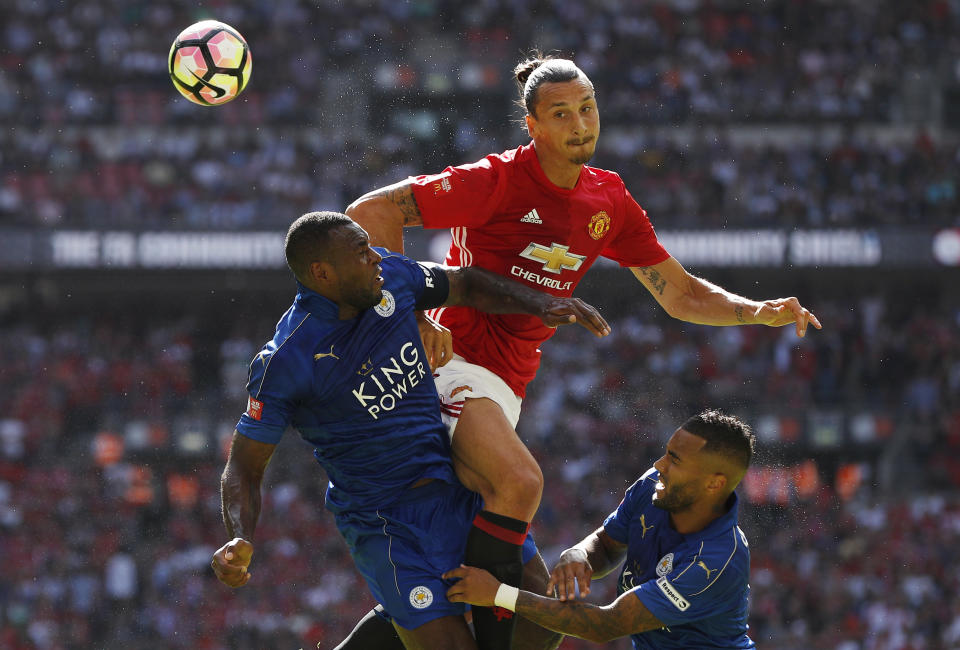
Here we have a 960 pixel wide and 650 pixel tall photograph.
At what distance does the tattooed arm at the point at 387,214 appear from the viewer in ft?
17.0

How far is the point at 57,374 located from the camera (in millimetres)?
20391

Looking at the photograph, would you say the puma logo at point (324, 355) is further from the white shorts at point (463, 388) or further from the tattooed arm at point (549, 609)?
the tattooed arm at point (549, 609)

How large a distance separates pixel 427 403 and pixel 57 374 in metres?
17.0

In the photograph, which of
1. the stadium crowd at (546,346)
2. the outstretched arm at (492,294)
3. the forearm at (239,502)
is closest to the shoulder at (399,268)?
the outstretched arm at (492,294)

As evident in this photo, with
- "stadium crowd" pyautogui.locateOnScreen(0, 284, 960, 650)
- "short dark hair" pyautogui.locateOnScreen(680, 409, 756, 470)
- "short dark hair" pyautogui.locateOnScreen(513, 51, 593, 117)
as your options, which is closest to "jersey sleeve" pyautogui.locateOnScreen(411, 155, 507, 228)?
"short dark hair" pyautogui.locateOnScreen(513, 51, 593, 117)

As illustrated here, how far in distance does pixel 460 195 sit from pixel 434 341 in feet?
2.27

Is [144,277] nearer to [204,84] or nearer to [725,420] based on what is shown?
[204,84]

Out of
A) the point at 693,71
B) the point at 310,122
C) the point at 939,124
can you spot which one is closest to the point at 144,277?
the point at 310,122

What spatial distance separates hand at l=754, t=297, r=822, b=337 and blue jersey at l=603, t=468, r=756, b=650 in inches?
34.3

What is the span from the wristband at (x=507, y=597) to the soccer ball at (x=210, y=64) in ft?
14.7

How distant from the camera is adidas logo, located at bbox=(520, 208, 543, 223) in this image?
5.31m

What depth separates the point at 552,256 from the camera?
5.38 m

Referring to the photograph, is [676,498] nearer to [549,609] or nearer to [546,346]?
[549,609]

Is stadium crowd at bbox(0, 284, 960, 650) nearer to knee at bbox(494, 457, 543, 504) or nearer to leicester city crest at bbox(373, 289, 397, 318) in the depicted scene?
knee at bbox(494, 457, 543, 504)
